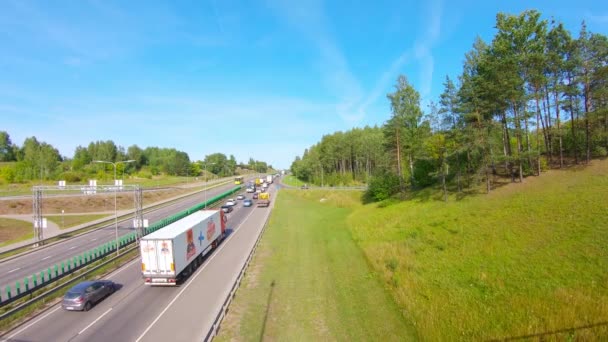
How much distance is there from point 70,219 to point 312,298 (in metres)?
53.6

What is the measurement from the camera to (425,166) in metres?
51.7

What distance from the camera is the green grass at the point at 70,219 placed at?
48656 mm

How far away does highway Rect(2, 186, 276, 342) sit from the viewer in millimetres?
14828

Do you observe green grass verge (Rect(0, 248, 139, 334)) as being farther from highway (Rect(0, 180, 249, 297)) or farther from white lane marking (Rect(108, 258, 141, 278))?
highway (Rect(0, 180, 249, 297))

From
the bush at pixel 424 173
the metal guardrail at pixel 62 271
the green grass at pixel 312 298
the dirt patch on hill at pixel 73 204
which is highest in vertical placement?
the bush at pixel 424 173

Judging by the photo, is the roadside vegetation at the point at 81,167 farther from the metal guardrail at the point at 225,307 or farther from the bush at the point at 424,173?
the metal guardrail at the point at 225,307

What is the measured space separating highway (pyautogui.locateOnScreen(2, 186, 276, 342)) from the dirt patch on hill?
49.3 m

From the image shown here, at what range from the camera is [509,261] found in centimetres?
2081

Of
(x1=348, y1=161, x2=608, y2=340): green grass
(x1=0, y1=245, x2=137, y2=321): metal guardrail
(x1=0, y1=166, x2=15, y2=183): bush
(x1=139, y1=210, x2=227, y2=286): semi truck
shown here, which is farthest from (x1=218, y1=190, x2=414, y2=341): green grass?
(x1=0, y1=166, x2=15, y2=183): bush

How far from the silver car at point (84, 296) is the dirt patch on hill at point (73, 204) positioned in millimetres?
51902

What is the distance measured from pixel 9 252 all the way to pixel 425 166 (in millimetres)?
55745

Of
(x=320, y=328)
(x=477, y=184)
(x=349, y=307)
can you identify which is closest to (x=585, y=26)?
(x=477, y=184)

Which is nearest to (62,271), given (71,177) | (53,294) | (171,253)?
(53,294)

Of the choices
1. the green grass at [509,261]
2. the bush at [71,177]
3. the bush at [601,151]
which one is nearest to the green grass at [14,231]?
the green grass at [509,261]
